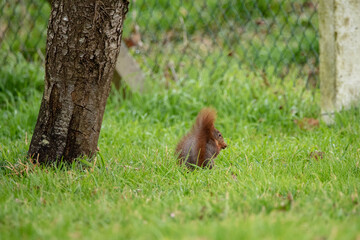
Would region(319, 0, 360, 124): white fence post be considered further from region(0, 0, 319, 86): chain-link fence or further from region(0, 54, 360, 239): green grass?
region(0, 0, 319, 86): chain-link fence

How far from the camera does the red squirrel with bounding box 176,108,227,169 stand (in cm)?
299

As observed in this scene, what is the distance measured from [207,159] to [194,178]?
348 millimetres

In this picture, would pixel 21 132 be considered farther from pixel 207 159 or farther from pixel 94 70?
pixel 207 159

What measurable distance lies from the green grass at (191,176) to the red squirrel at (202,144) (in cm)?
10

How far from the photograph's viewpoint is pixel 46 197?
241 cm

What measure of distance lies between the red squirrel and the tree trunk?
23.9 inches

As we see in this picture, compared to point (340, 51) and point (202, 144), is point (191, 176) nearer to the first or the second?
point (202, 144)

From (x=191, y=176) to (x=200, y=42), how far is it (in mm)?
3978

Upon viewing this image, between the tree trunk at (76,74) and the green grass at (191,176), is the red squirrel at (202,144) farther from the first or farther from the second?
the tree trunk at (76,74)

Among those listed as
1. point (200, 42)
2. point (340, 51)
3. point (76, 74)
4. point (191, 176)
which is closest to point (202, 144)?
point (191, 176)

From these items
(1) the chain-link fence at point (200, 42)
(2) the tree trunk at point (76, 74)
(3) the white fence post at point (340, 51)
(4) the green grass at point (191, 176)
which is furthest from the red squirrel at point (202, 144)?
(1) the chain-link fence at point (200, 42)

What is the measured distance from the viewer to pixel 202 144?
120 inches

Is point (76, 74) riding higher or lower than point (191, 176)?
higher

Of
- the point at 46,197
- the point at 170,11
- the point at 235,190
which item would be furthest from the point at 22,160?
the point at 170,11
